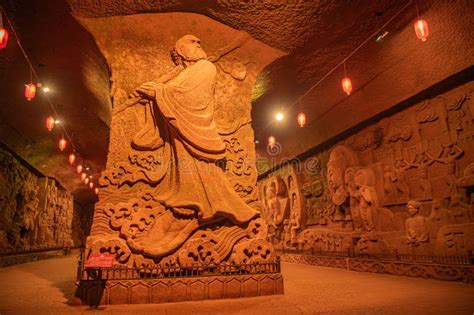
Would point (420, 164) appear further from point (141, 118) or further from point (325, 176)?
point (141, 118)

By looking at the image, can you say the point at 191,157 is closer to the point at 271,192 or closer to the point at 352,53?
the point at 352,53

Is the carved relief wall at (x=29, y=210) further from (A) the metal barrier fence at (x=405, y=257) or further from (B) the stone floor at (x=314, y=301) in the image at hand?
(A) the metal barrier fence at (x=405, y=257)

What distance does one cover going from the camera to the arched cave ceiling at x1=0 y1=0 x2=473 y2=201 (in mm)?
4426

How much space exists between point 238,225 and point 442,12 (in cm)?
437

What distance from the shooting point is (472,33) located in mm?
4512

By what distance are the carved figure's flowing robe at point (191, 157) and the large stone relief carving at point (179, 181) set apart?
1 centimetres

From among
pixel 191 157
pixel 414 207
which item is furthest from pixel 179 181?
pixel 414 207

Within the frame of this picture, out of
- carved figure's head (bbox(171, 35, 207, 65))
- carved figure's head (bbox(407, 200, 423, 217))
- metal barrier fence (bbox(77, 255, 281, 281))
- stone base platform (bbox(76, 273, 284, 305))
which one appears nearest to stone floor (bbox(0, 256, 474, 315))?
stone base platform (bbox(76, 273, 284, 305))

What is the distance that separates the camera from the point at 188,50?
4.50m

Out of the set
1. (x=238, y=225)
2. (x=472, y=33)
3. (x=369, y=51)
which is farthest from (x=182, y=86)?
(x=472, y=33)

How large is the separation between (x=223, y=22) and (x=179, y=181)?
2670 millimetres

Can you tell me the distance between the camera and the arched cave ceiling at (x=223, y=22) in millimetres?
4426

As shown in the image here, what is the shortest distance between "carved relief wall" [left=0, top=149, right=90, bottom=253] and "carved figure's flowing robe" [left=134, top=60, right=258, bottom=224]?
22.2 feet

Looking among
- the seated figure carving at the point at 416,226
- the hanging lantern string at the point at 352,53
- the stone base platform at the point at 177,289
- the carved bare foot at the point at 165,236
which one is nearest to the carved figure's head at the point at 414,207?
the seated figure carving at the point at 416,226
